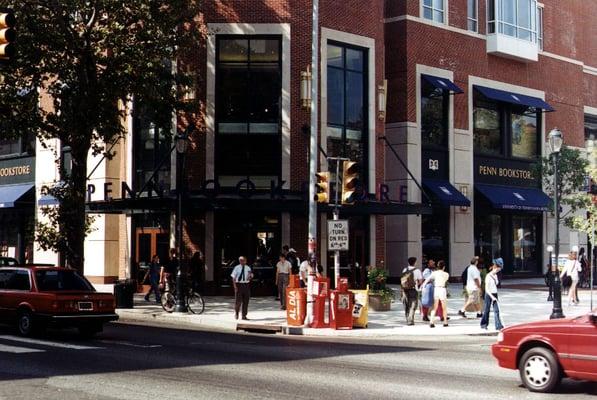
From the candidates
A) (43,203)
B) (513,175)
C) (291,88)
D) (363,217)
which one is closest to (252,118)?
(291,88)

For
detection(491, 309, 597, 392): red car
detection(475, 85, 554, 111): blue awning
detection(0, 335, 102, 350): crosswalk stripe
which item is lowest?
detection(0, 335, 102, 350): crosswalk stripe

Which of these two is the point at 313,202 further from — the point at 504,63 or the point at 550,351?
the point at 504,63

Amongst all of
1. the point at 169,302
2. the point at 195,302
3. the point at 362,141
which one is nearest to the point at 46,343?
the point at 169,302

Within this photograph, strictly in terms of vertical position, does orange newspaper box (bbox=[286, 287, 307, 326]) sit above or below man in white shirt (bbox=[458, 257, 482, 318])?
below

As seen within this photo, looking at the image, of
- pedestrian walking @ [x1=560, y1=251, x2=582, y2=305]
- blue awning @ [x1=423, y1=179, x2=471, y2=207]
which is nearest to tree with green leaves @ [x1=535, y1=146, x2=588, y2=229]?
blue awning @ [x1=423, y1=179, x2=471, y2=207]

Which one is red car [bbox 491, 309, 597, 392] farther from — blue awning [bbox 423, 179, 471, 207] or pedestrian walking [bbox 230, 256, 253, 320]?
blue awning [bbox 423, 179, 471, 207]

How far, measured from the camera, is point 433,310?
20.0 metres

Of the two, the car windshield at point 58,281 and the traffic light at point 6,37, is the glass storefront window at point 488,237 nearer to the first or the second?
the car windshield at point 58,281

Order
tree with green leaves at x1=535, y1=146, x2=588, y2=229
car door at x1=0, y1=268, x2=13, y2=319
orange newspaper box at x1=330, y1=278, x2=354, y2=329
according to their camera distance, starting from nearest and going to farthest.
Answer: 1. car door at x1=0, y1=268, x2=13, y2=319
2. orange newspaper box at x1=330, y1=278, x2=354, y2=329
3. tree with green leaves at x1=535, y1=146, x2=588, y2=229

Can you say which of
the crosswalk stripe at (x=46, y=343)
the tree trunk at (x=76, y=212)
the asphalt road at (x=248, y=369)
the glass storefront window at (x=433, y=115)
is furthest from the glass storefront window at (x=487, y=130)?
the crosswalk stripe at (x=46, y=343)

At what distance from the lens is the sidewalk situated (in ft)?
63.9

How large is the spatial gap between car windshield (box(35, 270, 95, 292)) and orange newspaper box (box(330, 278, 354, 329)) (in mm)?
6114

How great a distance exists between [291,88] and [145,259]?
30.9 ft

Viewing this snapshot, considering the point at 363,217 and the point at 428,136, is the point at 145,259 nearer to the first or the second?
the point at 363,217
